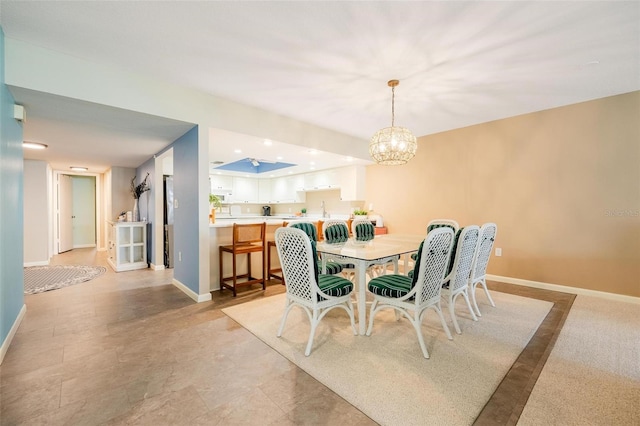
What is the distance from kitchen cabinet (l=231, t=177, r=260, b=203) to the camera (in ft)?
24.3

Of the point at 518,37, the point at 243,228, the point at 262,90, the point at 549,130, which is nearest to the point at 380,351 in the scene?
the point at 243,228

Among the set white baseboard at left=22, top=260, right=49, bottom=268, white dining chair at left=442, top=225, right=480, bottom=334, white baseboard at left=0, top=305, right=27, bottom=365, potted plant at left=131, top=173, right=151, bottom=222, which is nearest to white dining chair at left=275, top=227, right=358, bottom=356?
white dining chair at left=442, top=225, right=480, bottom=334

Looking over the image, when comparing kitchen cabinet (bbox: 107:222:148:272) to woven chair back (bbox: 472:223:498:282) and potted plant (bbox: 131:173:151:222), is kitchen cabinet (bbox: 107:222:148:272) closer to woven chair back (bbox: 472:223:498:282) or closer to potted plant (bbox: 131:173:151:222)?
potted plant (bbox: 131:173:151:222)

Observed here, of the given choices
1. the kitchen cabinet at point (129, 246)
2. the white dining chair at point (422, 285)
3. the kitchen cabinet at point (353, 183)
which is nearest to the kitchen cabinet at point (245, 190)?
the kitchen cabinet at point (129, 246)

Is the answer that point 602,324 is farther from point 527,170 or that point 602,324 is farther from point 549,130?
point 549,130

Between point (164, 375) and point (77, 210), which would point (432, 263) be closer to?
point (164, 375)

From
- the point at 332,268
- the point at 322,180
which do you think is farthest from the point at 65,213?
the point at 332,268

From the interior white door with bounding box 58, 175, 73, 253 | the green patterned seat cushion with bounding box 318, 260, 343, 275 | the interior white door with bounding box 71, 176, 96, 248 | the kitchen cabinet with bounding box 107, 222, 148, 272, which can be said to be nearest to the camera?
the green patterned seat cushion with bounding box 318, 260, 343, 275

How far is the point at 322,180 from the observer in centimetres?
649

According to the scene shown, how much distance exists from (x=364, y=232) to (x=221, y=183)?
16.2 feet

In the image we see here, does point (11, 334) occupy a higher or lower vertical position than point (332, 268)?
lower

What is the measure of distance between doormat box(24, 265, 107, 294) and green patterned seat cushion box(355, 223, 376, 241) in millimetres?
4299

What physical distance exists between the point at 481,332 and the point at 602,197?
2.63 m

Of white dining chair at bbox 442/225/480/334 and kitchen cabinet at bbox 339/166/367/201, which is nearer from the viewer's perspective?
white dining chair at bbox 442/225/480/334
